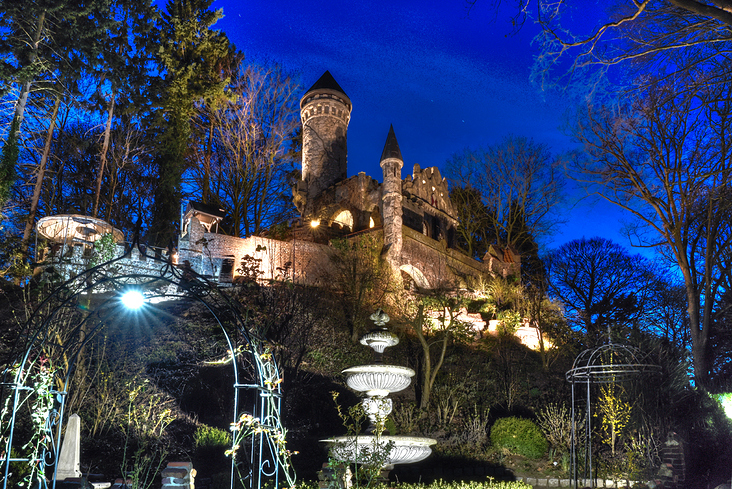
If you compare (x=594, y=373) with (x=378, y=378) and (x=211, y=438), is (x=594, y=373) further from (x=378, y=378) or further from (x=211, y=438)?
(x=211, y=438)

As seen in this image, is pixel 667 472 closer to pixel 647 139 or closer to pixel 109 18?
pixel 647 139

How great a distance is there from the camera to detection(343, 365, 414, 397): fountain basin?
837 centimetres

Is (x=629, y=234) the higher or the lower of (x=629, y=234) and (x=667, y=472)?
the higher

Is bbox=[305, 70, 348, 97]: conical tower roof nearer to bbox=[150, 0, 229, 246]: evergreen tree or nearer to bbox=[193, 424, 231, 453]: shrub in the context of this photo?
bbox=[150, 0, 229, 246]: evergreen tree

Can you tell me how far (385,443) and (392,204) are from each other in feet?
47.7

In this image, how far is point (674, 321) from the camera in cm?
2027

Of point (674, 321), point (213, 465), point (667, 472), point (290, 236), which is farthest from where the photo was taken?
point (290, 236)

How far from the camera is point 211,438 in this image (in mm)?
10367

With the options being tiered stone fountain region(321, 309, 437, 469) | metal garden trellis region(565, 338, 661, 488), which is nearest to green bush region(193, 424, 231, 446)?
tiered stone fountain region(321, 309, 437, 469)

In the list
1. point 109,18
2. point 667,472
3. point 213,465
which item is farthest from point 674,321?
point 109,18

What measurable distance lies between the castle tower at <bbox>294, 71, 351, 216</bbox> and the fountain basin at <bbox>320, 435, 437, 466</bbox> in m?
19.9

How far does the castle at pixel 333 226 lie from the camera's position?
18.2 m

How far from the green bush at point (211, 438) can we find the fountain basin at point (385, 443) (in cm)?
351

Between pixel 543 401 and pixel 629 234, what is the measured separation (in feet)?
16.7
